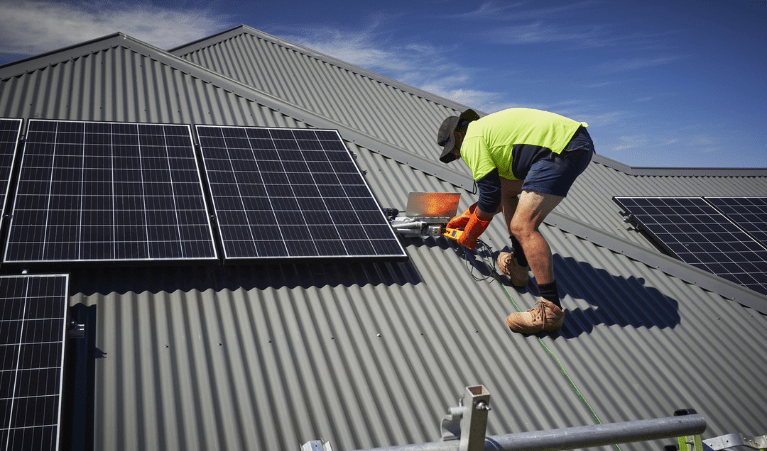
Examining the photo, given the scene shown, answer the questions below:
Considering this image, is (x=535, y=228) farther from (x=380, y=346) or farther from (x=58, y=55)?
(x=58, y=55)

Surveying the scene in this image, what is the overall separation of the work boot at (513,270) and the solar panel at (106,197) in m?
3.82

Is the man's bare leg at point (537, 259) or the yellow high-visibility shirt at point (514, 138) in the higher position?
the yellow high-visibility shirt at point (514, 138)

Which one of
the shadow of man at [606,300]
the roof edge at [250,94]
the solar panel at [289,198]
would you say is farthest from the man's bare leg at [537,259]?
the roof edge at [250,94]

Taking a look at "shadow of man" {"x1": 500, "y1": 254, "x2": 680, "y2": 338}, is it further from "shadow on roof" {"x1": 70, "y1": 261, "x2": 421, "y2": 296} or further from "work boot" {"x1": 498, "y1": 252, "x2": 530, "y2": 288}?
"shadow on roof" {"x1": 70, "y1": 261, "x2": 421, "y2": 296}

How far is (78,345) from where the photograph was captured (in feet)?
15.7

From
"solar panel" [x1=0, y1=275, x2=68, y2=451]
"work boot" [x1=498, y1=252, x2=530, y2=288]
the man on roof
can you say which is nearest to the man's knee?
the man on roof

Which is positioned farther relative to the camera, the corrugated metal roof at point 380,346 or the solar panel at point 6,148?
the solar panel at point 6,148

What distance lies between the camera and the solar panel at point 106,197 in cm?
549

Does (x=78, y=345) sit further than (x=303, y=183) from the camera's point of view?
No

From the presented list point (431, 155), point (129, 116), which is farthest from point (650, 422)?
point (431, 155)

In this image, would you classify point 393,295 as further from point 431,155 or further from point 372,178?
point 431,155

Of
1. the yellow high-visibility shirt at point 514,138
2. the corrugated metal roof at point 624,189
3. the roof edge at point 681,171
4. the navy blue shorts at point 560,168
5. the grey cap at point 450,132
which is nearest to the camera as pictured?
the navy blue shorts at point 560,168

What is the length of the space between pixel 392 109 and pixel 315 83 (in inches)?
96.8

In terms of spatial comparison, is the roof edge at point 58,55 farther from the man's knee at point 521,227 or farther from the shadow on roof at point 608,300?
the shadow on roof at point 608,300
